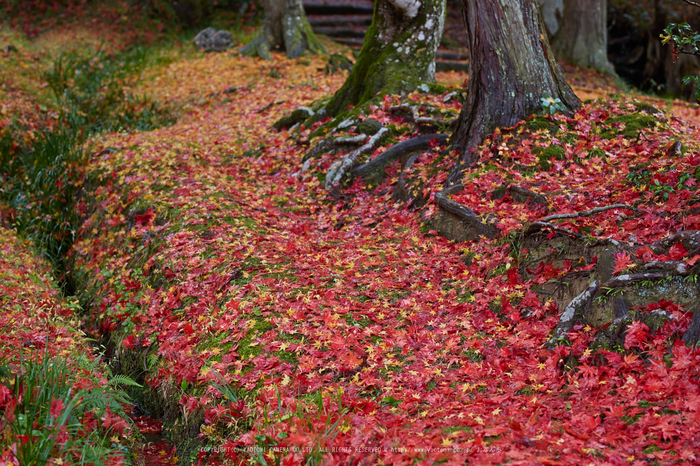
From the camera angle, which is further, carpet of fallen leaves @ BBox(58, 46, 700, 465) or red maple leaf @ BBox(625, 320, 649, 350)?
red maple leaf @ BBox(625, 320, 649, 350)

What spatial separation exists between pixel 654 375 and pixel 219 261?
3914 mm

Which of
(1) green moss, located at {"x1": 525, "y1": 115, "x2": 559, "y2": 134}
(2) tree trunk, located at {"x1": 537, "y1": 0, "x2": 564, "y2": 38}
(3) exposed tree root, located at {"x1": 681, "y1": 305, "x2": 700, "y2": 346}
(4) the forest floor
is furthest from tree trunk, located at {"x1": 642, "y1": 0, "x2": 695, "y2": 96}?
(3) exposed tree root, located at {"x1": 681, "y1": 305, "x2": 700, "y2": 346}

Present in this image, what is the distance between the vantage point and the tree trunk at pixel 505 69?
580 cm

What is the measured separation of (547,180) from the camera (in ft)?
17.7

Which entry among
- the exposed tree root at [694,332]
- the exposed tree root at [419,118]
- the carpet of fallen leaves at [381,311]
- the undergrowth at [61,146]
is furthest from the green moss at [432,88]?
the exposed tree root at [694,332]

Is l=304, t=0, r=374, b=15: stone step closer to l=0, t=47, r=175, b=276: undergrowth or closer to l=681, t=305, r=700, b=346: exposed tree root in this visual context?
l=0, t=47, r=175, b=276: undergrowth

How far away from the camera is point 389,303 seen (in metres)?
4.78

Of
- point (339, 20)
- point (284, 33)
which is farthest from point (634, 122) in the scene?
point (339, 20)

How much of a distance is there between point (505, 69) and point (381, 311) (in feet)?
10.2

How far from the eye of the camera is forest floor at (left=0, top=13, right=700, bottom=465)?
10.3ft

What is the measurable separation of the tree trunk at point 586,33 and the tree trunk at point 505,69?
31.7ft

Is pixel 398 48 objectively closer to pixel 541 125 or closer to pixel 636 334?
pixel 541 125

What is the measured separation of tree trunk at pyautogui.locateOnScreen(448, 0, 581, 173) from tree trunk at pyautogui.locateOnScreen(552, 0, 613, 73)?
9666 millimetres

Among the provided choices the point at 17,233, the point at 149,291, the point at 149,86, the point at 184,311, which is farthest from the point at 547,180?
the point at 149,86
